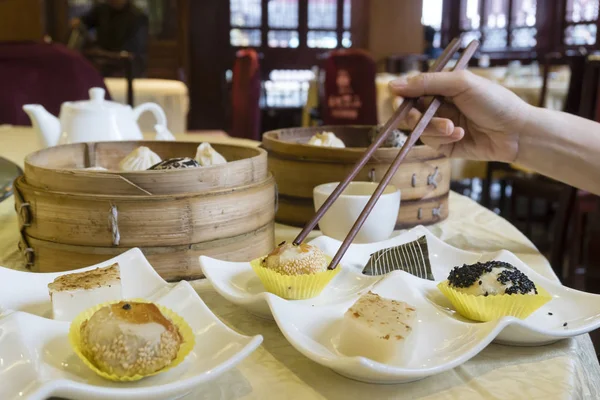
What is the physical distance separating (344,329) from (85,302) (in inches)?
13.5

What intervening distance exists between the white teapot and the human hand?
75 cm

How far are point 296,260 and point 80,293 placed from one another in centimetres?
30

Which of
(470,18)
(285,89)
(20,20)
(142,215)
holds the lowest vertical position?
(285,89)

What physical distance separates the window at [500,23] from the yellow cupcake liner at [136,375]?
1055 centimetres

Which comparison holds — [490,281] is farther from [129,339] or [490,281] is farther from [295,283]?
[129,339]

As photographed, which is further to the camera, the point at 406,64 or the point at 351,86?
the point at 406,64

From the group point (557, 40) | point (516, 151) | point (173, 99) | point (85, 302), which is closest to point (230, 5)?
point (557, 40)

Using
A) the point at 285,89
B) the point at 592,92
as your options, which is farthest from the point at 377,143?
A: the point at 285,89

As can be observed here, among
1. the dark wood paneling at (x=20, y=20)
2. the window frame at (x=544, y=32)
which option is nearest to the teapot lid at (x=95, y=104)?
the dark wood paneling at (x=20, y=20)

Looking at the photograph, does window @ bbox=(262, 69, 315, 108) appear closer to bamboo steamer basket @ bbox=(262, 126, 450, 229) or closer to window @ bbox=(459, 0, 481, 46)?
window @ bbox=(459, 0, 481, 46)

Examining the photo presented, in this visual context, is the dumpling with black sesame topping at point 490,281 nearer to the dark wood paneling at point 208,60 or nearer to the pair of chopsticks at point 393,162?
the pair of chopsticks at point 393,162

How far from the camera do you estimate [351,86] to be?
208 inches

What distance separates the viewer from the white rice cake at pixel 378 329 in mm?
723

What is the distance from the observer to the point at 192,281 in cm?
108
